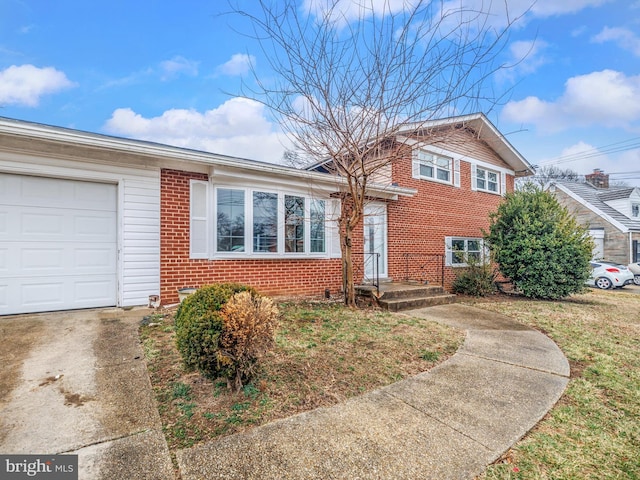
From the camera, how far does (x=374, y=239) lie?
29.9 feet

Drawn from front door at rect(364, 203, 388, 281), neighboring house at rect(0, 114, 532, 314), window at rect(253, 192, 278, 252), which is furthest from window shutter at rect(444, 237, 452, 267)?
window at rect(253, 192, 278, 252)

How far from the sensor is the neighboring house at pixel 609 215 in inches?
759

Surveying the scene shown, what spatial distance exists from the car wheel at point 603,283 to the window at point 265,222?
53.1ft

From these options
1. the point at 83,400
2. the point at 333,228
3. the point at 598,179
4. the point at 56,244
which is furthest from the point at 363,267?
the point at 598,179

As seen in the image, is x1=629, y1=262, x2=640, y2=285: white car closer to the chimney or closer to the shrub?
the chimney

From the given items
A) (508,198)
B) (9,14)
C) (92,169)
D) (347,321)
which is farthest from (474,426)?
(9,14)

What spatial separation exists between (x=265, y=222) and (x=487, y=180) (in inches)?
376

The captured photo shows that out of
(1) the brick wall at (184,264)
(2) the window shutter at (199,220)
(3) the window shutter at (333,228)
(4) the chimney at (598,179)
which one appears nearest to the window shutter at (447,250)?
(3) the window shutter at (333,228)

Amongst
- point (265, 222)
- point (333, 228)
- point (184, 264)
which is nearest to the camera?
point (184, 264)

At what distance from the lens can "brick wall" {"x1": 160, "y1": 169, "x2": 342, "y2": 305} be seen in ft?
20.1

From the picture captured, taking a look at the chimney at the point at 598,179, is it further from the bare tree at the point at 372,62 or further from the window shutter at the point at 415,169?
the bare tree at the point at 372,62

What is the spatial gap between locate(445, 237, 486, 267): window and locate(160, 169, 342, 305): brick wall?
20.1ft

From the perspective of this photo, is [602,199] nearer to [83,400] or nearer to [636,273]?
[636,273]

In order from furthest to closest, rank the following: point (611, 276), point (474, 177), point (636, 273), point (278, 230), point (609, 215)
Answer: point (609, 215) → point (636, 273) → point (611, 276) → point (474, 177) → point (278, 230)
